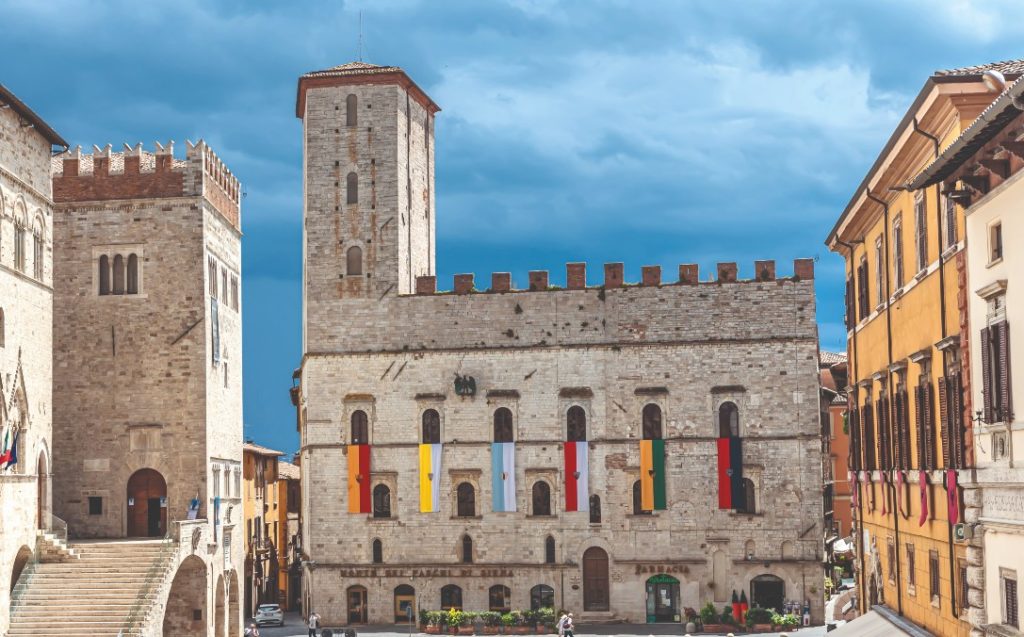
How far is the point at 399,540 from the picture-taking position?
47.7 meters

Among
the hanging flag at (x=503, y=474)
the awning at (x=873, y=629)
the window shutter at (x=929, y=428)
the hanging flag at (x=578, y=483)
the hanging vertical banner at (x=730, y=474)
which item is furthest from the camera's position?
the hanging flag at (x=503, y=474)

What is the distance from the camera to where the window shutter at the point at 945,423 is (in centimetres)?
1712

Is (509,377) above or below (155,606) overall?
above

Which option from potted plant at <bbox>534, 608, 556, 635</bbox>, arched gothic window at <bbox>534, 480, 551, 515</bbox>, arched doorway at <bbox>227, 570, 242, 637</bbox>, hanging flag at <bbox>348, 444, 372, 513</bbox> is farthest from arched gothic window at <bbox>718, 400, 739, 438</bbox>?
arched doorway at <bbox>227, 570, 242, 637</bbox>

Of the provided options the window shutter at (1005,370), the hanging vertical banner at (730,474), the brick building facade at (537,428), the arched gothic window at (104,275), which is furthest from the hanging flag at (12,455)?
the hanging vertical banner at (730,474)

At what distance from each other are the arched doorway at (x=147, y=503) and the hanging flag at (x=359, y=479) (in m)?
Answer: 10.7

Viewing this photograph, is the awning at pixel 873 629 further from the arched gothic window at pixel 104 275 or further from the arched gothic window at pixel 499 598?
the arched gothic window at pixel 104 275

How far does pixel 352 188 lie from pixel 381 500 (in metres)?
11.7

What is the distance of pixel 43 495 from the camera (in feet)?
111

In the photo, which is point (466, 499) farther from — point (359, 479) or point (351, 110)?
point (351, 110)

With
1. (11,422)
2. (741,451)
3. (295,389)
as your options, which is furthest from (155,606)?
(295,389)

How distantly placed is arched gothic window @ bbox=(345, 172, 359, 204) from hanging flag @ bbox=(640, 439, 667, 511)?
14074mm

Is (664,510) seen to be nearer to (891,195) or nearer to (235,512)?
(235,512)

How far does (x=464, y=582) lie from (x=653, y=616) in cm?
678
